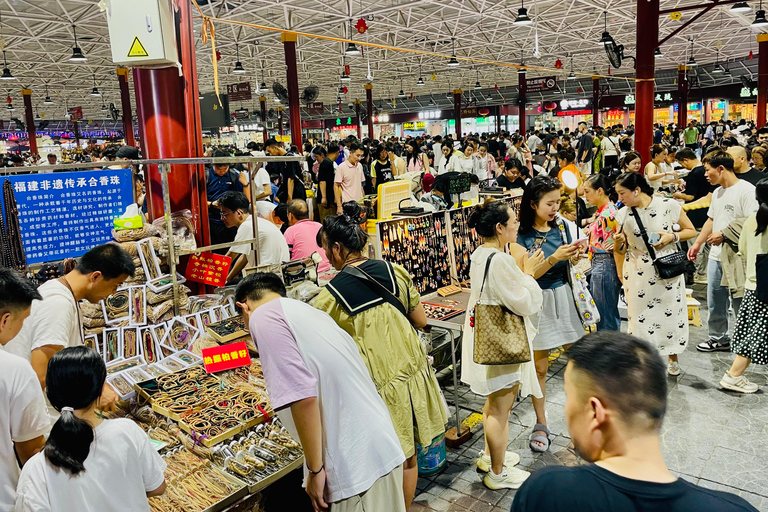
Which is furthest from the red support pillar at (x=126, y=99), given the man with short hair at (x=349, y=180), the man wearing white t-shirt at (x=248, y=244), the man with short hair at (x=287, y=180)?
the man wearing white t-shirt at (x=248, y=244)

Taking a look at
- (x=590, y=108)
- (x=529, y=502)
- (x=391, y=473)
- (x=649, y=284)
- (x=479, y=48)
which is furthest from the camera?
(x=590, y=108)

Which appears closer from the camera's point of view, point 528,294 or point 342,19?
point 528,294

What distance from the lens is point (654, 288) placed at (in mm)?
4469

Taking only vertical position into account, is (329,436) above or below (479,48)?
below

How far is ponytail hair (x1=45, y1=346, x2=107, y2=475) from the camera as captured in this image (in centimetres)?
178

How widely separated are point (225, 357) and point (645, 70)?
909cm

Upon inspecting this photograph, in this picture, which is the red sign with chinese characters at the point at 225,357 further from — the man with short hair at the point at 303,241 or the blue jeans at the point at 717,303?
the blue jeans at the point at 717,303

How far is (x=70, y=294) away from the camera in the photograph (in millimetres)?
2555

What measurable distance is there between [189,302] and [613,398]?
3.23 meters

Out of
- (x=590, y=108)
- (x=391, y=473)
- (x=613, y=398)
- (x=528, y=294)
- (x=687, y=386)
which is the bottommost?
(x=687, y=386)

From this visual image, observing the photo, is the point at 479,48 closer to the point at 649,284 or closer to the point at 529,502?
the point at 649,284

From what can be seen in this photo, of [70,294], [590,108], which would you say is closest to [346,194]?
[70,294]

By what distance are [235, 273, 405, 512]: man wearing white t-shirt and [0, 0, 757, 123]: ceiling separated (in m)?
9.11

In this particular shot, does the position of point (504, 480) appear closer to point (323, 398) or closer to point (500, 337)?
point (500, 337)
